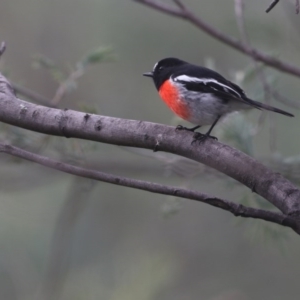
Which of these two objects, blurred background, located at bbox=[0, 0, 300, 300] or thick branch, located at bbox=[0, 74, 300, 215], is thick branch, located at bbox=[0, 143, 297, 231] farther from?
blurred background, located at bbox=[0, 0, 300, 300]

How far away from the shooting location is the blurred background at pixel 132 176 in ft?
11.7

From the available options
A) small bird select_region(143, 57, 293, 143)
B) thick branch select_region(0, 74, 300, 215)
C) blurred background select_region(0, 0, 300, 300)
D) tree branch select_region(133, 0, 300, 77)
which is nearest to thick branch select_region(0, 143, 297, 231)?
thick branch select_region(0, 74, 300, 215)

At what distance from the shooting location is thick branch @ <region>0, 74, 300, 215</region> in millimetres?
2141

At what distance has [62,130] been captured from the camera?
92.8 inches

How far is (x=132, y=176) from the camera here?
14.7 ft

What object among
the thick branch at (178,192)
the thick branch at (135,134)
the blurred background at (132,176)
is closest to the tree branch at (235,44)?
the blurred background at (132,176)

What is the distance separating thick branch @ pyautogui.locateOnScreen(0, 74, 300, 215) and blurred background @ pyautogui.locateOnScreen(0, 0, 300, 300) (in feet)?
1.79

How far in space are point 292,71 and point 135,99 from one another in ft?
10.00

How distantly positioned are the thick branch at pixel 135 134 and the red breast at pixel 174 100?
912 millimetres

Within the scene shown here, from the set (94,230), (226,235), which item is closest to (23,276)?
(94,230)

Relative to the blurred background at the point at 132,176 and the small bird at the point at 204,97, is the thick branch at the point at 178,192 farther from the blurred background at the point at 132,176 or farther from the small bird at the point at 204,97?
the small bird at the point at 204,97

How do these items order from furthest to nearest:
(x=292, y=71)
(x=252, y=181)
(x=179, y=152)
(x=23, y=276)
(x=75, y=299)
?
(x=23, y=276) < (x=75, y=299) < (x=292, y=71) < (x=179, y=152) < (x=252, y=181)

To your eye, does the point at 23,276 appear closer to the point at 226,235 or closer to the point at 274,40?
the point at 226,235

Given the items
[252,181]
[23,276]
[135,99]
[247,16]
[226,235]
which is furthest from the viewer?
[135,99]
